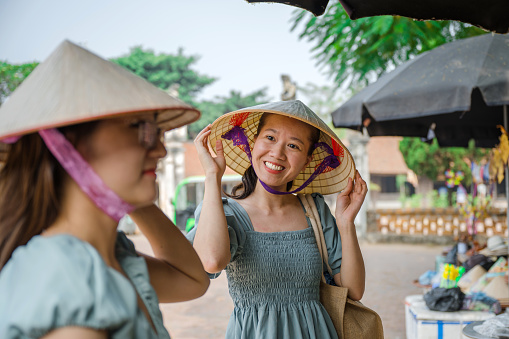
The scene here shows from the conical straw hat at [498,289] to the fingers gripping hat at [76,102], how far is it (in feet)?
13.1

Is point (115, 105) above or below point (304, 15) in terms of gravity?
below

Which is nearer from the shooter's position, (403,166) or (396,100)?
(396,100)

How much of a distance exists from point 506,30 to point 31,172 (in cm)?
223

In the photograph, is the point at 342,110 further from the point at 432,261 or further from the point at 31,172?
the point at 432,261

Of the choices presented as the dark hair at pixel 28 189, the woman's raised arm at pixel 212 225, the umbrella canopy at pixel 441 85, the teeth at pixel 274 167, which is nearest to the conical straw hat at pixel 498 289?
the umbrella canopy at pixel 441 85

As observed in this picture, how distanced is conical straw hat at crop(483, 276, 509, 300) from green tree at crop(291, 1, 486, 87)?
2.74 meters

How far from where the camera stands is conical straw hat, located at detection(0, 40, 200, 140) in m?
0.86

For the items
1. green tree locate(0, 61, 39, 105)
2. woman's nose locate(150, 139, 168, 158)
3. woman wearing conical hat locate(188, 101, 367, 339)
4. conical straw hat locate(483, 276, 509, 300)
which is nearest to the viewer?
woman's nose locate(150, 139, 168, 158)

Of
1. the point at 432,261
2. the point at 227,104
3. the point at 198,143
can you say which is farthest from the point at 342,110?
the point at 227,104

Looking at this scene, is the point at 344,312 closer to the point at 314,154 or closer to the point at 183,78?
the point at 314,154

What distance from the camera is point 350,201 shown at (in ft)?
7.28

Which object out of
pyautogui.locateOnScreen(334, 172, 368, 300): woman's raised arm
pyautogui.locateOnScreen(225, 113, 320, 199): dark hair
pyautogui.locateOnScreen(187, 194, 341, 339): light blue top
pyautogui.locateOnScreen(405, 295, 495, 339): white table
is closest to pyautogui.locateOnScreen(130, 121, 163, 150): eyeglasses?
pyautogui.locateOnScreen(187, 194, 341, 339): light blue top

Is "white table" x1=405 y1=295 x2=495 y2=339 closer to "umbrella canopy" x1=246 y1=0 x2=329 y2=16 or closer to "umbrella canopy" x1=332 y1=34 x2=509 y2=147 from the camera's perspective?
"umbrella canopy" x1=332 y1=34 x2=509 y2=147

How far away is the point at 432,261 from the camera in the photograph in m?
12.1
